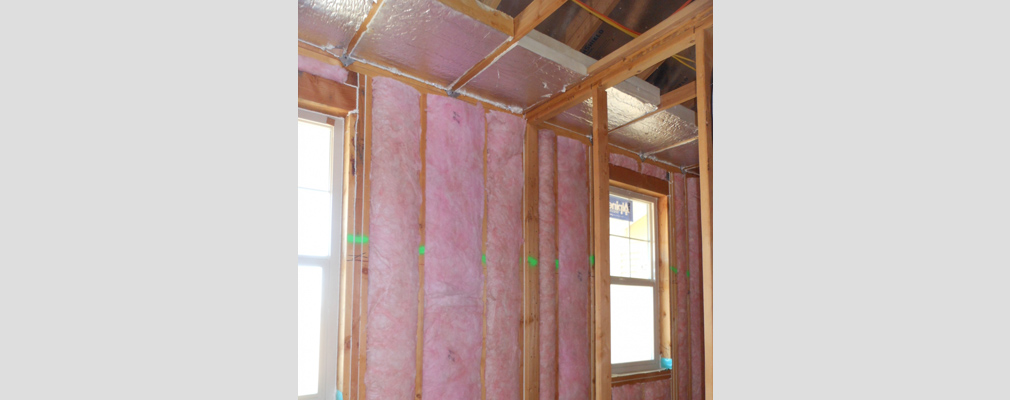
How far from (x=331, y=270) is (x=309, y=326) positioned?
0.32m

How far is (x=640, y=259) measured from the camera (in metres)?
5.10

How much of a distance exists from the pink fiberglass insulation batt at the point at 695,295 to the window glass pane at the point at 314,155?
3800mm

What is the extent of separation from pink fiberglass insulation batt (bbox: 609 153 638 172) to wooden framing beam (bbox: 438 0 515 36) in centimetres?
224

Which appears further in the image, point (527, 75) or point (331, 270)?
point (527, 75)

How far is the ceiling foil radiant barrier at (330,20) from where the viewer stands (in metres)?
2.61

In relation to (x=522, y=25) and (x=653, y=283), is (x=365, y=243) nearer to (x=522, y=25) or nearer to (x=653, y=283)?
(x=522, y=25)

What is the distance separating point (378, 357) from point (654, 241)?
3.19 m

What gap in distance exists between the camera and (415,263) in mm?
3186

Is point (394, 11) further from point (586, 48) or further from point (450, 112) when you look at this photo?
point (586, 48)

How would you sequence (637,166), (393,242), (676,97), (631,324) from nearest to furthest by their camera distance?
(393,242), (676,97), (631,324), (637,166)

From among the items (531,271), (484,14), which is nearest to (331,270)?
(531,271)

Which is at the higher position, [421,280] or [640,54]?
[640,54]

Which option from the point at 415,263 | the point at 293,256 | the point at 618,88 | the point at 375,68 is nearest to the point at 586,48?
the point at 618,88

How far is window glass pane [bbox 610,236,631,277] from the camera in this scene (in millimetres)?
4891
